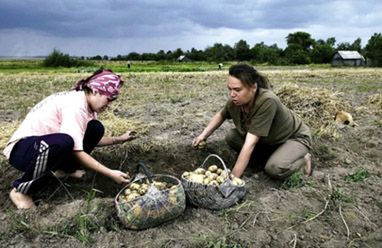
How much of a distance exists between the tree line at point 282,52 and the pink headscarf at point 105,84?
50372 mm

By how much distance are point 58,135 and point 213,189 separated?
119 centimetres

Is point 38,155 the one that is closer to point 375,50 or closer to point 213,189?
point 213,189

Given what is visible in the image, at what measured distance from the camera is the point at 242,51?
6744cm

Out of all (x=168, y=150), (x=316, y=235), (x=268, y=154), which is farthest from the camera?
(x=168, y=150)

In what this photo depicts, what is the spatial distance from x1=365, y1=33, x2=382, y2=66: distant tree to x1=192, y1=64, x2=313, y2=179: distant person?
48329 mm

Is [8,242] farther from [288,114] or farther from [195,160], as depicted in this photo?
[288,114]

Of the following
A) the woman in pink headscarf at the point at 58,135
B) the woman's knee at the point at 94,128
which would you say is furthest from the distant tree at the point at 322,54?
the woman in pink headscarf at the point at 58,135

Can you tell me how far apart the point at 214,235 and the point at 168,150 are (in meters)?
2.05

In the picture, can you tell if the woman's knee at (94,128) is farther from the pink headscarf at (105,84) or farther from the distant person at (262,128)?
the distant person at (262,128)

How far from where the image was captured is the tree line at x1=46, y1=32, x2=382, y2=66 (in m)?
55.3

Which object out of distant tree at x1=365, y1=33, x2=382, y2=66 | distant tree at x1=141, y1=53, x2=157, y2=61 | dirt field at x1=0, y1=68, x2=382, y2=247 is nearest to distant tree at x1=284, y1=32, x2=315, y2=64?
distant tree at x1=365, y1=33, x2=382, y2=66

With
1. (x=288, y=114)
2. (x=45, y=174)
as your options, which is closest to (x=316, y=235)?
(x=288, y=114)

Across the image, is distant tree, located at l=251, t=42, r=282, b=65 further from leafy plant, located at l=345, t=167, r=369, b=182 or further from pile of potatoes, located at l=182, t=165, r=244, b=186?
pile of potatoes, located at l=182, t=165, r=244, b=186

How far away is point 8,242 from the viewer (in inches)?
110
